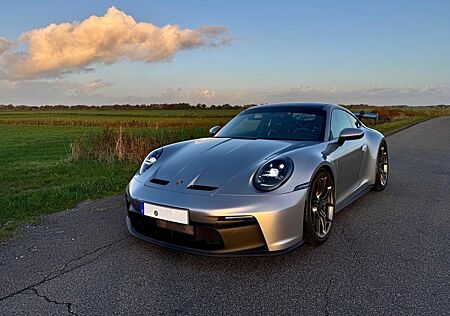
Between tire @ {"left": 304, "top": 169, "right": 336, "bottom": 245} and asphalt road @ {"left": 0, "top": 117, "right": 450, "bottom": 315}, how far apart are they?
0.48ft

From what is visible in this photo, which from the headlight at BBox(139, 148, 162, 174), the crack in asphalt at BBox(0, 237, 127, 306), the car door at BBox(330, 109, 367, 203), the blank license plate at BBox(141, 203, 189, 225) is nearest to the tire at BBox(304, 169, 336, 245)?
the car door at BBox(330, 109, 367, 203)

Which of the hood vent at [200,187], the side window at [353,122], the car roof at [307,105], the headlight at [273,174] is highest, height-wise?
the car roof at [307,105]

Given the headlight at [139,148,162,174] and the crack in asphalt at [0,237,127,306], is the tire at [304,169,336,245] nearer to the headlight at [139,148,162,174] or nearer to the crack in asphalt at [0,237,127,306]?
the headlight at [139,148,162,174]

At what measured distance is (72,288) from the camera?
8.73 feet

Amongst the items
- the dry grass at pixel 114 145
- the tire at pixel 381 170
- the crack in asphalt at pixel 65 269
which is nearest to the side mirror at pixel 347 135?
the tire at pixel 381 170

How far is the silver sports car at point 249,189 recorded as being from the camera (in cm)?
276

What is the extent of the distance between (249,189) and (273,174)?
0.91ft

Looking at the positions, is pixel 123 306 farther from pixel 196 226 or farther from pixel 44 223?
pixel 44 223

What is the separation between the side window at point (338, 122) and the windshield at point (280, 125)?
161mm

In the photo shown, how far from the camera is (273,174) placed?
304 cm

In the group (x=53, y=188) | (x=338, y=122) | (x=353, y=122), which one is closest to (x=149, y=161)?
(x=338, y=122)

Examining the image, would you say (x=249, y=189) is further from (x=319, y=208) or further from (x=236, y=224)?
(x=319, y=208)

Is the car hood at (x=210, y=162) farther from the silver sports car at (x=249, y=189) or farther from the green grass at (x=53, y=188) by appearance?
the green grass at (x=53, y=188)

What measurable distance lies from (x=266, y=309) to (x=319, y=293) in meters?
0.44
